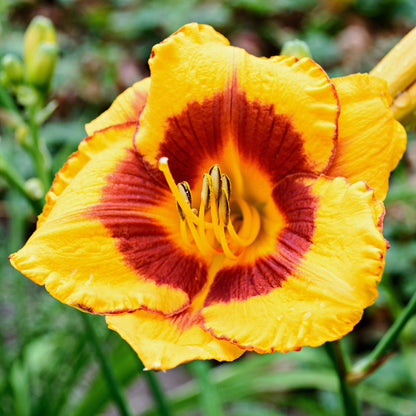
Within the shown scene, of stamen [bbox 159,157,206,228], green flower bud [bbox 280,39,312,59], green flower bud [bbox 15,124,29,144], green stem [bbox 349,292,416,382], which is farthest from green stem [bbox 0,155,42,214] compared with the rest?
green stem [bbox 349,292,416,382]

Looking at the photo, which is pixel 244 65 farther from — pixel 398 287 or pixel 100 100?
pixel 100 100

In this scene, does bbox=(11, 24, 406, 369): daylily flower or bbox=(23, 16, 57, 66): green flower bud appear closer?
bbox=(11, 24, 406, 369): daylily flower

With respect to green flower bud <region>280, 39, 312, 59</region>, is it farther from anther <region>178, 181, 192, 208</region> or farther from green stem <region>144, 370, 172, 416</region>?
green stem <region>144, 370, 172, 416</region>

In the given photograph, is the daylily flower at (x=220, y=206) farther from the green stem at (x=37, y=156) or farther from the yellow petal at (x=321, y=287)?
the green stem at (x=37, y=156)

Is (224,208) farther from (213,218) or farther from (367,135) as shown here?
(367,135)

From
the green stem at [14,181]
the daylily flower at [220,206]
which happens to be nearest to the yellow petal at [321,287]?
the daylily flower at [220,206]

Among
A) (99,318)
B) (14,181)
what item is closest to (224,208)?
(14,181)
